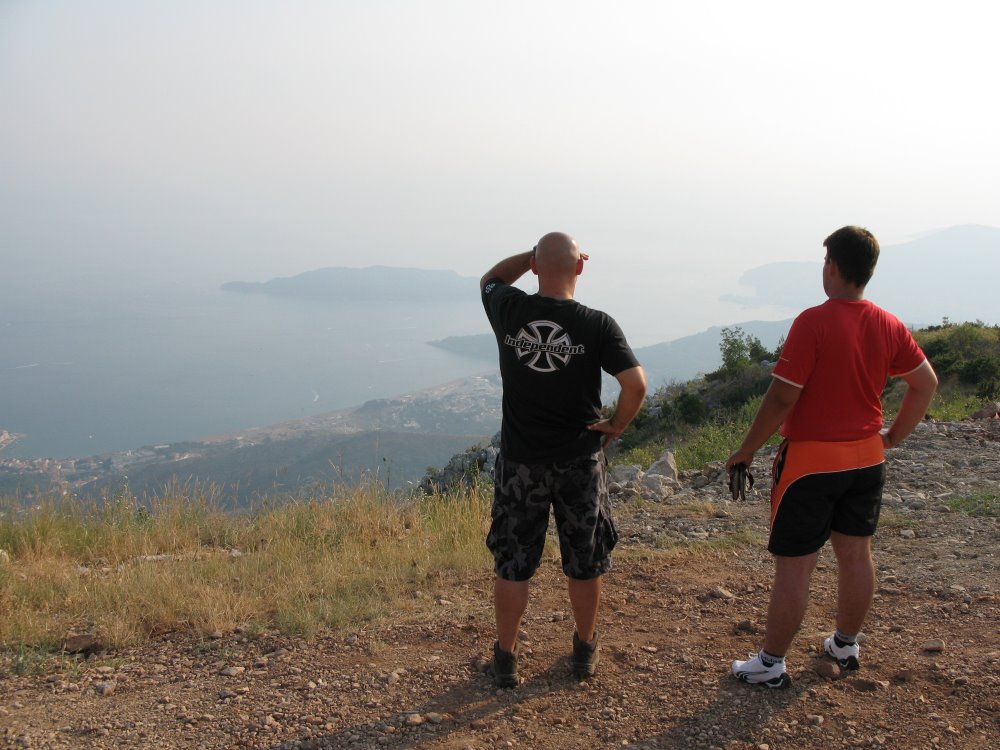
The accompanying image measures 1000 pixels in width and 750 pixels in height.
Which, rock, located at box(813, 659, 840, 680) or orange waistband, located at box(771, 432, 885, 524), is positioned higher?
orange waistband, located at box(771, 432, 885, 524)

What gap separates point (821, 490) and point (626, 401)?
0.88 metres

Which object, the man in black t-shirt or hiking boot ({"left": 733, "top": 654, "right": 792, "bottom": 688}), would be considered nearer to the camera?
the man in black t-shirt

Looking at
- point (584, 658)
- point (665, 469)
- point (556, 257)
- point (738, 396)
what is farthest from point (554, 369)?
point (738, 396)

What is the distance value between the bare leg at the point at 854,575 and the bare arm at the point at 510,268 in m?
1.85

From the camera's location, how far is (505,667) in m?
3.49

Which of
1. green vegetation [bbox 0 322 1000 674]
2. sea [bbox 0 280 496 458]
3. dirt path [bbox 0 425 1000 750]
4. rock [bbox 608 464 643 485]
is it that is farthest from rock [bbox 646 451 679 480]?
sea [bbox 0 280 496 458]

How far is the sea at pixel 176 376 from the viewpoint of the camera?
98062 mm

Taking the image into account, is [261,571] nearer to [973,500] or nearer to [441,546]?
[441,546]

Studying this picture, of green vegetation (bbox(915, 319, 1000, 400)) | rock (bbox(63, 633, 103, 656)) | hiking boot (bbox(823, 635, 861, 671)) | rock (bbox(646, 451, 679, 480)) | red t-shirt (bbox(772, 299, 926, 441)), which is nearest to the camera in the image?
red t-shirt (bbox(772, 299, 926, 441))

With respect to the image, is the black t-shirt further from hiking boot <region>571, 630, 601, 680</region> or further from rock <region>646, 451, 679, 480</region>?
rock <region>646, 451, 679, 480</region>

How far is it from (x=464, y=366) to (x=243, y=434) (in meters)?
84.4

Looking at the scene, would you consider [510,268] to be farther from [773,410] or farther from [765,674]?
[765,674]

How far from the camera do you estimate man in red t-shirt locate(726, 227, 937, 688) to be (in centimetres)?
304

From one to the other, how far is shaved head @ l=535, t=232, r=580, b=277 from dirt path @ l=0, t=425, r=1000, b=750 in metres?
1.93
